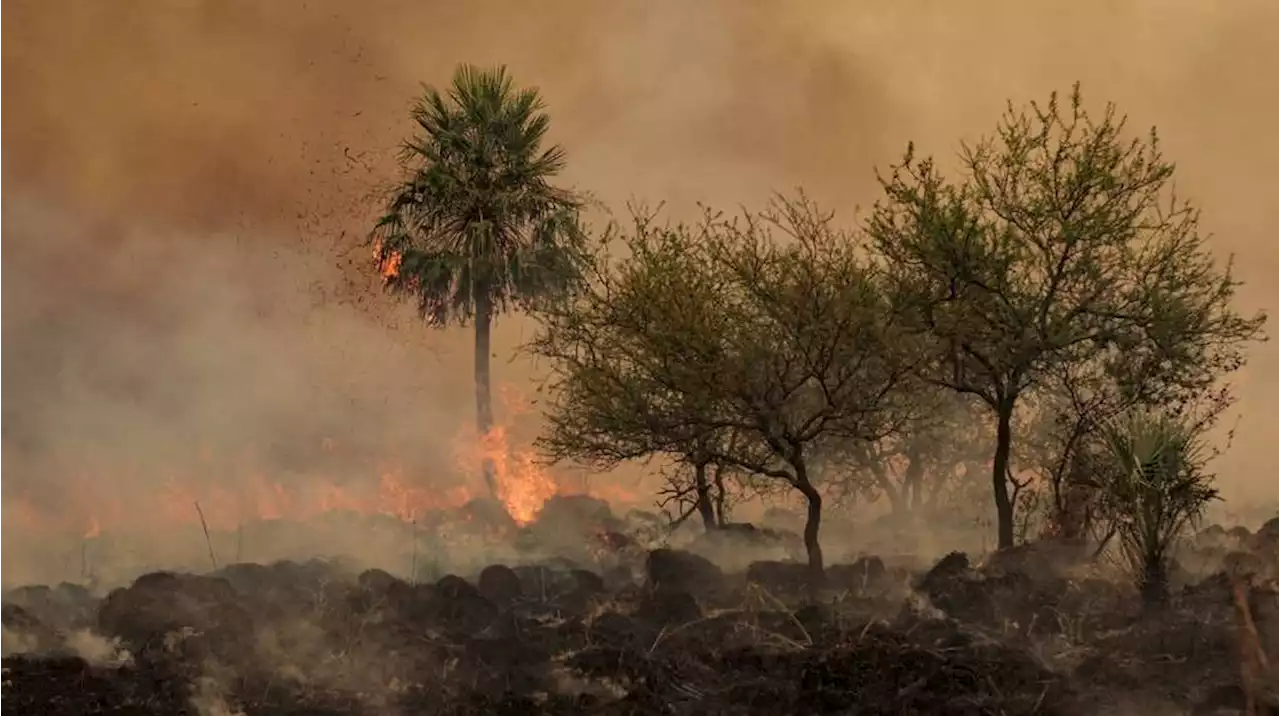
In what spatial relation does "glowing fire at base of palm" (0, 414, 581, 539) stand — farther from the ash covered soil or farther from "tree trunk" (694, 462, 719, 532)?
the ash covered soil

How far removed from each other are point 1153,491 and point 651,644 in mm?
8830

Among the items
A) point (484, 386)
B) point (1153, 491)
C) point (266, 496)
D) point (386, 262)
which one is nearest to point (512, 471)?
point (484, 386)

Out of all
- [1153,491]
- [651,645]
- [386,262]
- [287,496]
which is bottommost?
[651,645]

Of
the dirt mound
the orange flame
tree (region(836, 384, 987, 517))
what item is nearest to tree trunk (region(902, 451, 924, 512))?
tree (region(836, 384, 987, 517))

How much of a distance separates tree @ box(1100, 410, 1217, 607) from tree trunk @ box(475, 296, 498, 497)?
21407 mm

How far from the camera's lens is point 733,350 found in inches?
879

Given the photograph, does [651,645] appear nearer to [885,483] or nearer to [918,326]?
[918,326]

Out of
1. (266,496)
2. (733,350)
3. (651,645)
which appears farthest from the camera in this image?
(266,496)

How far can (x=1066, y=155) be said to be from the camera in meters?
23.2

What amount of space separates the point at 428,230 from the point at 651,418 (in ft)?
60.2

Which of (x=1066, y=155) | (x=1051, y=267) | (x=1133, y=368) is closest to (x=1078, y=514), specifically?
(x=1133, y=368)

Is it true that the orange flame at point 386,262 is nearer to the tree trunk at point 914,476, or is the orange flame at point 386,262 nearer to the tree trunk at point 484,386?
the tree trunk at point 484,386

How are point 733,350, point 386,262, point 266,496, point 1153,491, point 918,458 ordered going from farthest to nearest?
point 386,262 → point 918,458 → point 266,496 → point 733,350 → point 1153,491

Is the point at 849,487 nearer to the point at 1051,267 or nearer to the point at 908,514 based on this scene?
the point at 908,514
